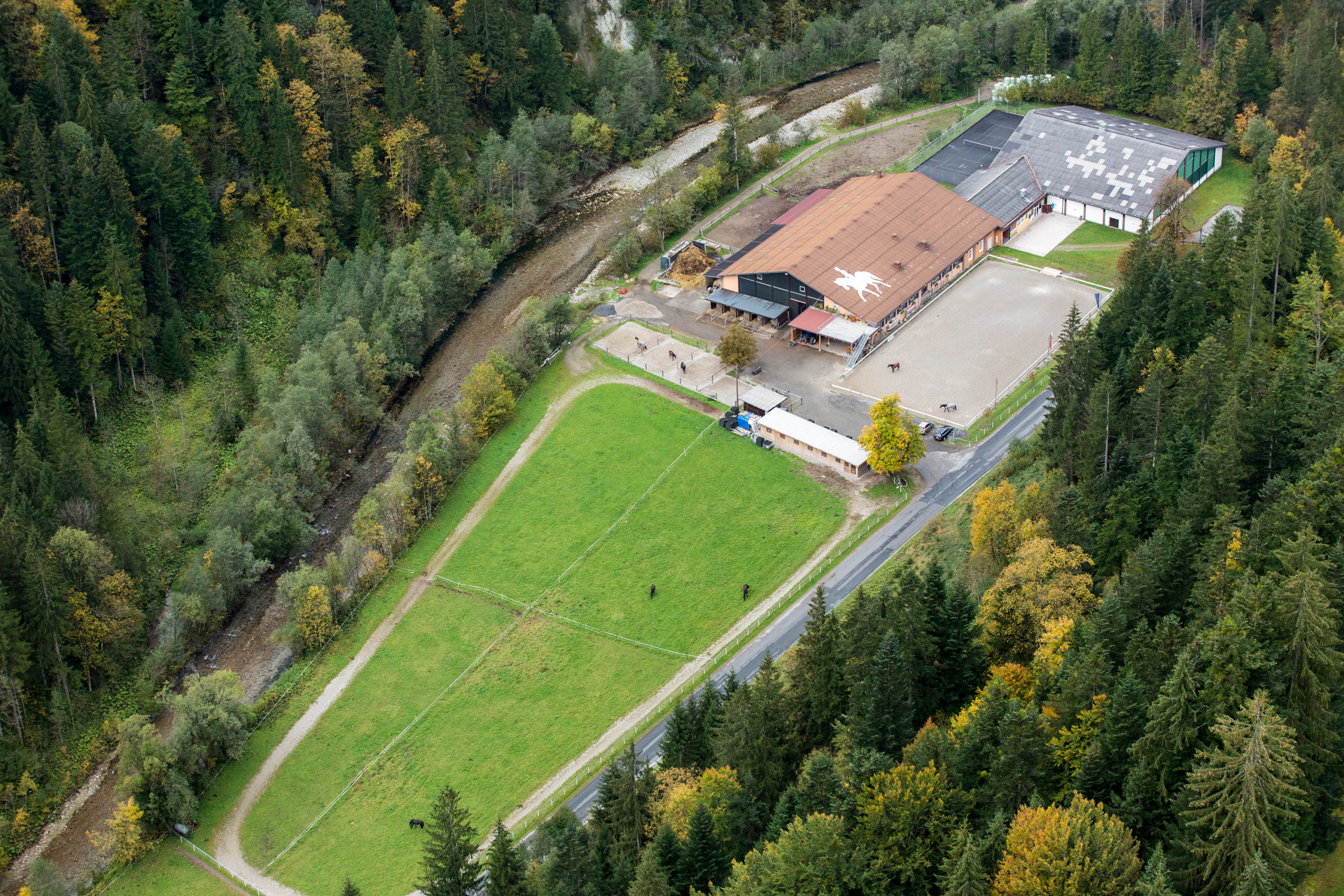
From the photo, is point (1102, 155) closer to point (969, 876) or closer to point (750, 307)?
point (750, 307)

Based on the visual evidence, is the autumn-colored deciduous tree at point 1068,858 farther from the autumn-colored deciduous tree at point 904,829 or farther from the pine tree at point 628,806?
the pine tree at point 628,806

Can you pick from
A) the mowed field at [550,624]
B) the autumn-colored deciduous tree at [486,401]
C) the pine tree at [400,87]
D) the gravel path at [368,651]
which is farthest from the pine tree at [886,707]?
the pine tree at [400,87]

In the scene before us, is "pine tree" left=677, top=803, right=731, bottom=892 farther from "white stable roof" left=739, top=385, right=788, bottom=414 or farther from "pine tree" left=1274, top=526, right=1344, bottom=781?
"white stable roof" left=739, top=385, right=788, bottom=414

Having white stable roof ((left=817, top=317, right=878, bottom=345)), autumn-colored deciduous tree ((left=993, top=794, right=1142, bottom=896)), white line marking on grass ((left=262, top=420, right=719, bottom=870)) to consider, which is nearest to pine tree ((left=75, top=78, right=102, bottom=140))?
white line marking on grass ((left=262, top=420, right=719, bottom=870))

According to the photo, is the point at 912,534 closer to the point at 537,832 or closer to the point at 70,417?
the point at 537,832

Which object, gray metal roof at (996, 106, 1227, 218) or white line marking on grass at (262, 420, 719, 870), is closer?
white line marking on grass at (262, 420, 719, 870)

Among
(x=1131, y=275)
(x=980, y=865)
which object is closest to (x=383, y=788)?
(x=980, y=865)
